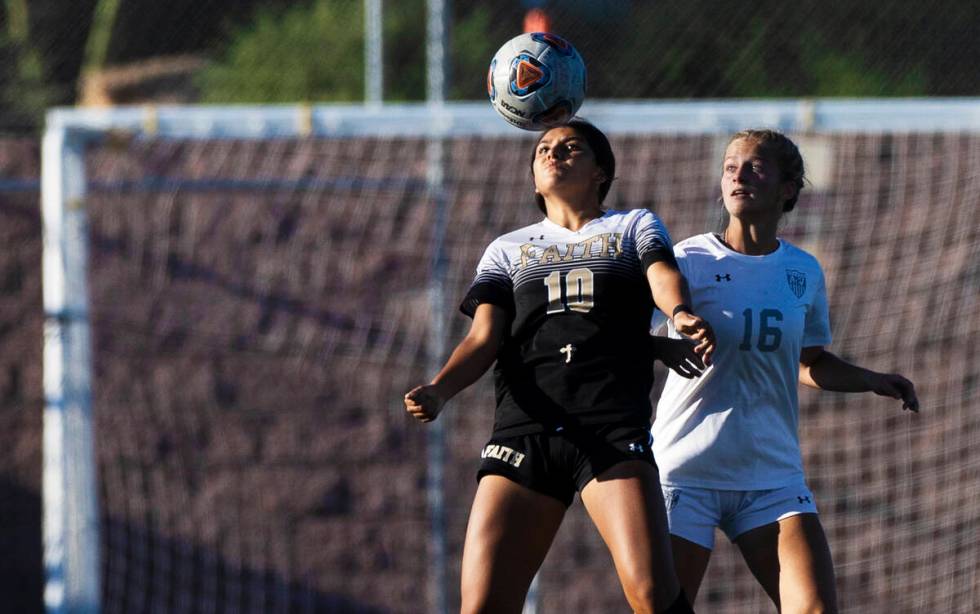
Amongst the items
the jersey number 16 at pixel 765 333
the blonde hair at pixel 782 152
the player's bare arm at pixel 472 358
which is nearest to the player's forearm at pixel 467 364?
the player's bare arm at pixel 472 358

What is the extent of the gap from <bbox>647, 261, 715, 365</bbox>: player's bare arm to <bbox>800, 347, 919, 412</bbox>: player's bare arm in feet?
2.15

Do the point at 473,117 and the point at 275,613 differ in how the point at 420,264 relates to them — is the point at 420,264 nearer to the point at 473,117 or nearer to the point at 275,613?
the point at 473,117

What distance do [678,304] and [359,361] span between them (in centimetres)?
411

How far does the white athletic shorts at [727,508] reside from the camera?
3.85 meters

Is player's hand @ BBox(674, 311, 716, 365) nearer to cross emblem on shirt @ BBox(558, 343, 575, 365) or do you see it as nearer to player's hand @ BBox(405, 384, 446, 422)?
cross emblem on shirt @ BBox(558, 343, 575, 365)

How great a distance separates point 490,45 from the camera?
7.81 meters

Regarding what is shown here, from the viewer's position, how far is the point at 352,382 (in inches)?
295

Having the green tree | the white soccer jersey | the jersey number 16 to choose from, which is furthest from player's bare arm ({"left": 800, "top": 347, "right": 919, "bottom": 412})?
the green tree

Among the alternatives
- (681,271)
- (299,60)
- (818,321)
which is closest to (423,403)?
(681,271)

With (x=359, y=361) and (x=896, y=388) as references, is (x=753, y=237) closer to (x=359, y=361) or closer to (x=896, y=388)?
(x=896, y=388)

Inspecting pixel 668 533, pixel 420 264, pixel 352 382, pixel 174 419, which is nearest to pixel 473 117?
pixel 420 264

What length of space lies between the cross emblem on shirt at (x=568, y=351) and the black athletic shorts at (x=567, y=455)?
19cm

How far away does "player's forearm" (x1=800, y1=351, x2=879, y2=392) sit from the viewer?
13.2ft

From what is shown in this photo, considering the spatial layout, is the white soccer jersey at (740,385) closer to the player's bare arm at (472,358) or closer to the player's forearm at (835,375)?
the player's forearm at (835,375)
